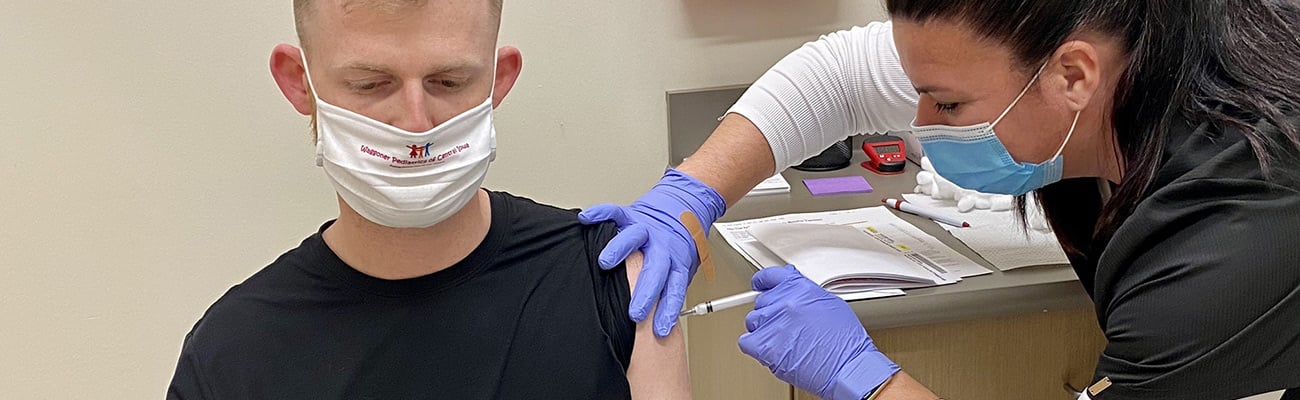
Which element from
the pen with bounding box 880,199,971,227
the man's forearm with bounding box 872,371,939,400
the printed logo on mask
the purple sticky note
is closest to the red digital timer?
the purple sticky note

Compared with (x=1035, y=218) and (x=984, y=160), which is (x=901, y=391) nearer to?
(x=984, y=160)

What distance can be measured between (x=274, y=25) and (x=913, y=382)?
1221 millimetres

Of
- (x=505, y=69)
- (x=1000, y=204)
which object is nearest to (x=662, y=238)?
(x=505, y=69)

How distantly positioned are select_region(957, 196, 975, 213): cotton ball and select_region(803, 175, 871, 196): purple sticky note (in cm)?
18

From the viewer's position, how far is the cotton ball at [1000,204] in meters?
1.83

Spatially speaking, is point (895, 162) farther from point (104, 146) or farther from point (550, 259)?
point (104, 146)

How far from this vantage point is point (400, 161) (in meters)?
1.07

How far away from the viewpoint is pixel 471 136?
1.11 m

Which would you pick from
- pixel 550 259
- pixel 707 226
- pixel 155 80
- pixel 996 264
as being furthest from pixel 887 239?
pixel 155 80

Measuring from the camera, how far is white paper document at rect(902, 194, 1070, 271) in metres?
1.59

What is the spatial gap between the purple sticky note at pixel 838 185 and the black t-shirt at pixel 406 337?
82 cm

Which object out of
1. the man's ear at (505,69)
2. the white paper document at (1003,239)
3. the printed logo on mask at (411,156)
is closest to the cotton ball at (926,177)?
the white paper document at (1003,239)

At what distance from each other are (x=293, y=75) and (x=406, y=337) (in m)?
0.30

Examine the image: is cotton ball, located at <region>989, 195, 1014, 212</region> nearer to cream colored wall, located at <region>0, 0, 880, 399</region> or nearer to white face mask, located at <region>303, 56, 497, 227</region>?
cream colored wall, located at <region>0, 0, 880, 399</region>
